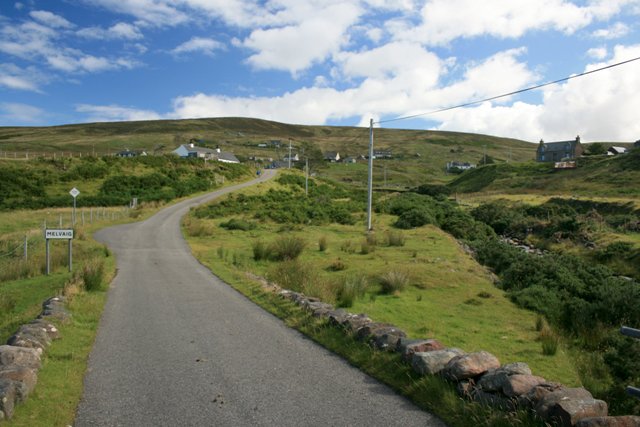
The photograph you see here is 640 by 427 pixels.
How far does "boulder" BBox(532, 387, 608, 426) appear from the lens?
500 centimetres

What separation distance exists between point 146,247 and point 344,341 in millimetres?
19256

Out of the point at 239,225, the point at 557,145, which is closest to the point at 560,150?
the point at 557,145

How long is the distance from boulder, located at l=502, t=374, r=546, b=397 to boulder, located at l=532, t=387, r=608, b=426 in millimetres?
324

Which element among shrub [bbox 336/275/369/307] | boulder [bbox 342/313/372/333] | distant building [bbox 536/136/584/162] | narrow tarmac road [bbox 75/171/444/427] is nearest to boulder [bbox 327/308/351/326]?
boulder [bbox 342/313/372/333]

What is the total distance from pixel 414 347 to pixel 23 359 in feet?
17.3

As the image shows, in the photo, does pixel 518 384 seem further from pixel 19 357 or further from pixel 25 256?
pixel 25 256

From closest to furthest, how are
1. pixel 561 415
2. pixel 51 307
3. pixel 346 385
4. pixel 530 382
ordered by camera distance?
pixel 561 415 < pixel 530 382 < pixel 346 385 < pixel 51 307

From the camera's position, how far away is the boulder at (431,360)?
22.3ft

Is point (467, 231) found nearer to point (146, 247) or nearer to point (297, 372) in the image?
point (146, 247)

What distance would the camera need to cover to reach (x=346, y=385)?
688cm

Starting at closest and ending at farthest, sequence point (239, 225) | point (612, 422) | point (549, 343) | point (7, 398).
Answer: point (612, 422), point (7, 398), point (549, 343), point (239, 225)

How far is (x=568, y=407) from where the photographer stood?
5.05 metres

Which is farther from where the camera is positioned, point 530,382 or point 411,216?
point 411,216

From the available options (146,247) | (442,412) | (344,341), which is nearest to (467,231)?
(146,247)
